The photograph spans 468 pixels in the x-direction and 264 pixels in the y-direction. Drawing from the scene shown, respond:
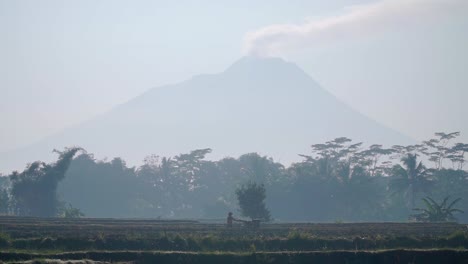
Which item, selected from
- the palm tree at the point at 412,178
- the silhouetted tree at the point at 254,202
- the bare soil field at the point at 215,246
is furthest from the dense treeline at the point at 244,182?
the bare soil field at the point at 215,246

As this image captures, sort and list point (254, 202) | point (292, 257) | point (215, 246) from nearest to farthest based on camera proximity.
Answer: point (292, 257), point (215, 246), point (254, 202)

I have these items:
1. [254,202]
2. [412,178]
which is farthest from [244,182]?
[254,202]

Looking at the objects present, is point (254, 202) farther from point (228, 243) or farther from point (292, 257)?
point (292, 257)

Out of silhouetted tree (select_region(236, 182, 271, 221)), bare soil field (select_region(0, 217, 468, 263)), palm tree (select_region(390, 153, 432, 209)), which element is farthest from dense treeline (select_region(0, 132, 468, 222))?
bare soil field (select_region(0, 217, 468, 263))

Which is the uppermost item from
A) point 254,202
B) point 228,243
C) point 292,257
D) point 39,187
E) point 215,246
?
point 39,187

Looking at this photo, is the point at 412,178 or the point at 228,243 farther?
the point at 412,178

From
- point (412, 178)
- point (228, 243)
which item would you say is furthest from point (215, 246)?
point (412, 178)

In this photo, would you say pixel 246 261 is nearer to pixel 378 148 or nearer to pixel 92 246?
pixel 92 246

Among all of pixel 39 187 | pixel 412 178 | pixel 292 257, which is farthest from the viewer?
pixel 412 178

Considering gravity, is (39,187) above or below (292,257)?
above

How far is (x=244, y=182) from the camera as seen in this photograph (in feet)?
350

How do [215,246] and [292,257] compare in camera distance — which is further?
[215,246]

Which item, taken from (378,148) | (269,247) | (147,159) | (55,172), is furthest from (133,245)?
(378,148)

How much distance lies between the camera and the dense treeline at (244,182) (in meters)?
102
